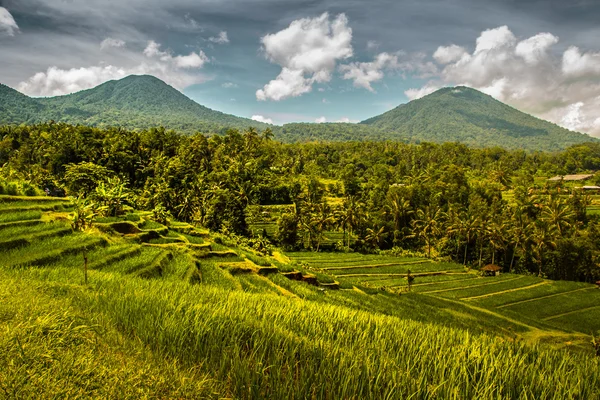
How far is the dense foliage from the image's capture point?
43281 mm

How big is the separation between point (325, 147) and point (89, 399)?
152991 millimetres

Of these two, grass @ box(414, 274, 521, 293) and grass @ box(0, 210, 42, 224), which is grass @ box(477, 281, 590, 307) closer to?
grass @ box(414, 274, 521, 293)

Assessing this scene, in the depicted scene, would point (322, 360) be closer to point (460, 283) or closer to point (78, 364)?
point (78, 364)

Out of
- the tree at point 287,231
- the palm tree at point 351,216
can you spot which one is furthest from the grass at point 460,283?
the tree at point 287,231

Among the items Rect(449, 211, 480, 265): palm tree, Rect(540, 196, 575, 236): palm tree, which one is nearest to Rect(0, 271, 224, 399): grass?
Rect(449, 211, 480, 265): palm tree

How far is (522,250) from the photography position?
180 ft

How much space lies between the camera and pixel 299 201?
69500 mm

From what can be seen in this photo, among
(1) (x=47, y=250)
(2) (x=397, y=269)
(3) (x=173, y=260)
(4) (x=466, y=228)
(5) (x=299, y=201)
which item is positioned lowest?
(2) (x=397, y=269)

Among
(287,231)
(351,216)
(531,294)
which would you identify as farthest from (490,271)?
(287,231)

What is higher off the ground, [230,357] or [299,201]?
[230,357]

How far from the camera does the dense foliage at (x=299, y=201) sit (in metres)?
43.3

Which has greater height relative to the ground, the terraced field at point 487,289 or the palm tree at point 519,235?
the palm tree at point 519,235

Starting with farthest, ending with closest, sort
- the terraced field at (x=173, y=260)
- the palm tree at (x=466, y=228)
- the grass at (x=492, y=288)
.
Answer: the palm tree at (x=466, y=228) < the grass at (x=492, y=288) < the terraced field at (x=173, y=260)

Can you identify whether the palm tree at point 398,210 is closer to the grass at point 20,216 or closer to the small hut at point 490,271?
the small hut at point 490,271
